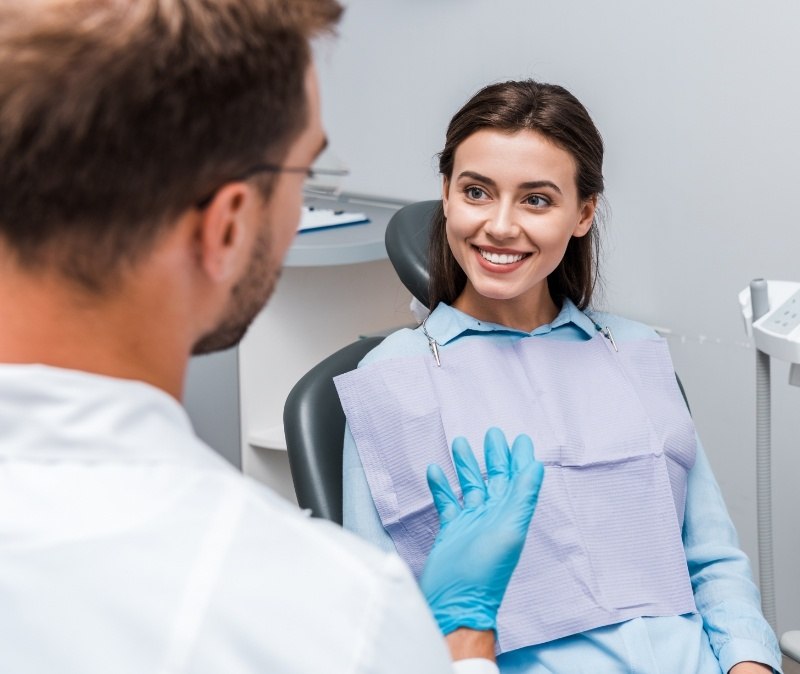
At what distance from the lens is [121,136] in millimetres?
653

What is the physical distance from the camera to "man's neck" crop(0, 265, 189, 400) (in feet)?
2.25

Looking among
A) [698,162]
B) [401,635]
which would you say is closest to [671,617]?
[401,635]

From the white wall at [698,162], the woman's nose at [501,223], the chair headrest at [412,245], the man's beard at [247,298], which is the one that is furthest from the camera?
the white wall at [698,162]

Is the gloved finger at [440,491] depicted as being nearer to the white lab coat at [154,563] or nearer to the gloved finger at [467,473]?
the gloved finger at [467,473]

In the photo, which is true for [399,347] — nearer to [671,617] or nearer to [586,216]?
[586,216]

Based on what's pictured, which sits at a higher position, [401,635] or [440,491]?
[401,635]

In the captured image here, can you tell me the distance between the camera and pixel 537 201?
1521mm

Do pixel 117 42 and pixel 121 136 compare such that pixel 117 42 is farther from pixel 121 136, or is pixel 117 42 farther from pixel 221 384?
pixel 221 384

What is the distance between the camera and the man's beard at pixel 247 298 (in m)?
0.77

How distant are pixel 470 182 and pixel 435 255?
0.53 feet

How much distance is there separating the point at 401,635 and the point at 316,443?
2.52ft

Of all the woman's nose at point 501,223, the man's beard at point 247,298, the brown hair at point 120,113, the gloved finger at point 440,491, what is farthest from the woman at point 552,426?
the brown hair at point 120,113

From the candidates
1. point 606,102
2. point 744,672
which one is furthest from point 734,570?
point 606,102

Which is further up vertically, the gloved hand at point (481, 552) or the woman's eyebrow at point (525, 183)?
the woman's eyebrow at point (525, 183)
